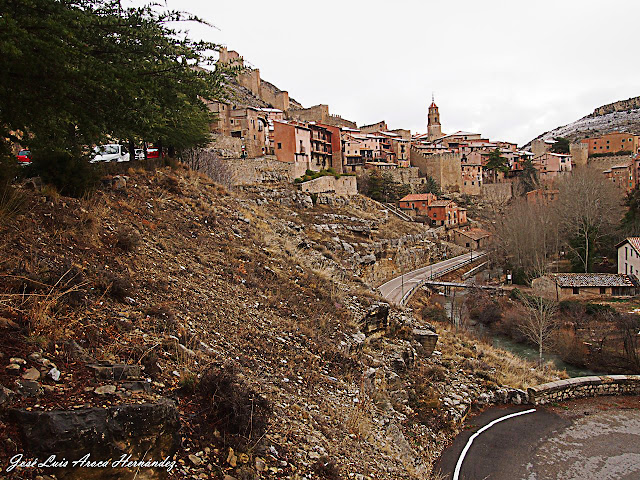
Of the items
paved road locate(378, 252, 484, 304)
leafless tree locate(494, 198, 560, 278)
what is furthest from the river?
leafless tree locate(494, 198, 560, 278)

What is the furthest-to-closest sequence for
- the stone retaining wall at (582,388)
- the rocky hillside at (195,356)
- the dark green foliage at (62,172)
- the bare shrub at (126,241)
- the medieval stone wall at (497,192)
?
1. the medieval stone wall at (497,192)
2. the stone retaining wall at (582,388)
3. the dark green foliage at (62,172)
4. the bare shrub at (126,241)
5. the rocky hillside at (195,356)

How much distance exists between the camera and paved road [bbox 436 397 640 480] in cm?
873

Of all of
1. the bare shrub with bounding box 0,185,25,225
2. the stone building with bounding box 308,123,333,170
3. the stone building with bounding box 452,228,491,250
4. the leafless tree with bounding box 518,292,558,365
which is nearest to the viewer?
the bare shrub with bounding box 0,185,25,225

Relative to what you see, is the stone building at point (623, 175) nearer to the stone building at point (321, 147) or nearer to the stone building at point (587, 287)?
the stone building at point (587, 287)

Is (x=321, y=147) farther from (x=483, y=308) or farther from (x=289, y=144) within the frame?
(x=483, y=308)

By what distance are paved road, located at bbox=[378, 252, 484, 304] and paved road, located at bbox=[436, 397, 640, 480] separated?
45.5 ft

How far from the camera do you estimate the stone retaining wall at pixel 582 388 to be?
12.7 m

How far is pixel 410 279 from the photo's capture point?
3650 centimetres

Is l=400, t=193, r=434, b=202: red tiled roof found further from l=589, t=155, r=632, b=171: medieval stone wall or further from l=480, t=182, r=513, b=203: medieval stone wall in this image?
l=589, t=155, r=632, b=171: medieval stone wall

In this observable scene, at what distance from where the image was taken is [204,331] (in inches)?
248

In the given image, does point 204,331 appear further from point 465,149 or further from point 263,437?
point 465,149

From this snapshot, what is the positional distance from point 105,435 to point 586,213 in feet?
149

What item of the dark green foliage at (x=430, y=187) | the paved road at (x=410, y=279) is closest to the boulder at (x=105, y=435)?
the paved road at (x=410, y=279)

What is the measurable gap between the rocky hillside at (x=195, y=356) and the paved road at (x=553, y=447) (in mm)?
691
